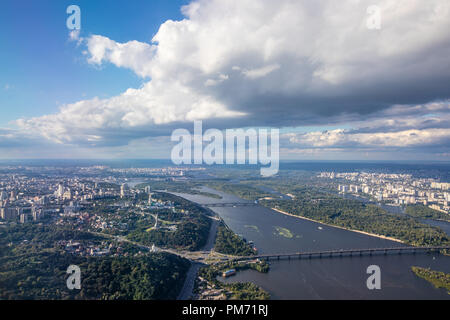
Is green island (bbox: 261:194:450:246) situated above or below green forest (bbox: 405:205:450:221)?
above

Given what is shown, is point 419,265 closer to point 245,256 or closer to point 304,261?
point 304,261

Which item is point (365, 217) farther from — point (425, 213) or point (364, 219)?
point (425, 213)

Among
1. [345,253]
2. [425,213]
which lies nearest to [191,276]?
[345,253]

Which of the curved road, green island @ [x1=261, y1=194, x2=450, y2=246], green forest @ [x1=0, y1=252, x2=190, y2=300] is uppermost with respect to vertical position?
green forest @ [x1=0, y1=252, x2=190, y2=300]

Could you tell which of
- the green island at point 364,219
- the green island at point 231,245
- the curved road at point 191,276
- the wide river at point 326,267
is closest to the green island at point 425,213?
the green island at point 364,219

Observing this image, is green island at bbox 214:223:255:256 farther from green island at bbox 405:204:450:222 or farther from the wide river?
green island at bbox 405:204:450:222

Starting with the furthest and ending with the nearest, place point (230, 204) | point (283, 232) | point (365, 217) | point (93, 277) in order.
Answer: point (230, 204)
point (365, 217)
point (283, 232)
point (93, 277)

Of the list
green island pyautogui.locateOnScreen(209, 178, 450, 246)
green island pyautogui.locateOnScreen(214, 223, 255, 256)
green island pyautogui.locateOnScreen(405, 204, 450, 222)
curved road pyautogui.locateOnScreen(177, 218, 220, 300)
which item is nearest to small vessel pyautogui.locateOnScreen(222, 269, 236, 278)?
curved road pyautogui.locateOnScreen(177, 218, 220, 300)
